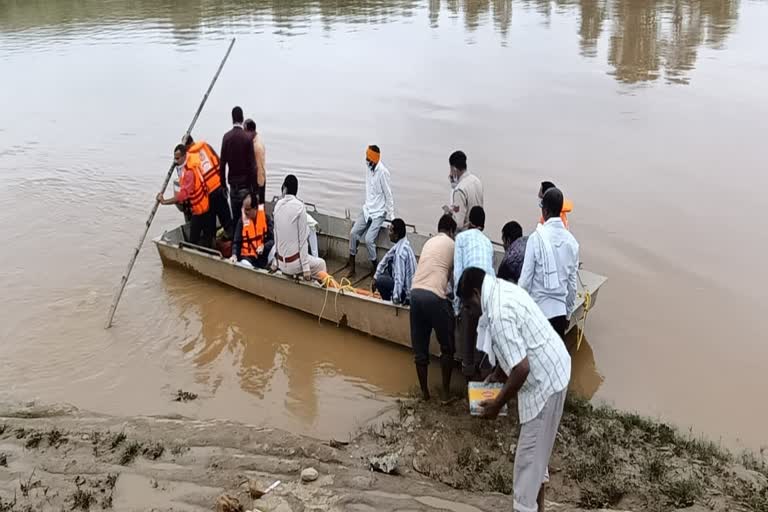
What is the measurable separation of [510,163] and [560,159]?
3.56 feet

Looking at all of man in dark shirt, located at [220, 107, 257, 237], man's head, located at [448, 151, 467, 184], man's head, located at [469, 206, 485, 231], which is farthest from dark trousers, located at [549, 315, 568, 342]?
man in dark shirt, located at [220, 107, 257, 237]

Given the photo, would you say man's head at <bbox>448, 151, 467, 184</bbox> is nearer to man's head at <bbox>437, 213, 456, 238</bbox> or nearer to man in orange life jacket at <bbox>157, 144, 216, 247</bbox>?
man's head at <bbox>437, 213, 456, 238</bbox>

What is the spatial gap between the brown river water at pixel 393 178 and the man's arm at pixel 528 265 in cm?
198

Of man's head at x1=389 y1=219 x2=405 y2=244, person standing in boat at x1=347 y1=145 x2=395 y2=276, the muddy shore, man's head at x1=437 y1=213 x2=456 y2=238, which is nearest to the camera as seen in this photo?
the muddy shore

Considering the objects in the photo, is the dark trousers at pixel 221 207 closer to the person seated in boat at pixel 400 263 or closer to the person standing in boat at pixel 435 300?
the person seated in boat at pixel 400 263

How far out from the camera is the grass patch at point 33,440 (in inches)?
232

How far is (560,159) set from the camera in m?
13.8

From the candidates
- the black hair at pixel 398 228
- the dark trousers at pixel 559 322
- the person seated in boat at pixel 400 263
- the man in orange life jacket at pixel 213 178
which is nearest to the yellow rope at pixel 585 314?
the dark trousers at pixel 559 322

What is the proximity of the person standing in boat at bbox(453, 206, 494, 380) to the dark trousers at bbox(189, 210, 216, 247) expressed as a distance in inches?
172

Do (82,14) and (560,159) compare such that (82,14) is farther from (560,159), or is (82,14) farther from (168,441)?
(168,441)

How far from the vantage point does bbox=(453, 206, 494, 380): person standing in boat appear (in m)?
5.97

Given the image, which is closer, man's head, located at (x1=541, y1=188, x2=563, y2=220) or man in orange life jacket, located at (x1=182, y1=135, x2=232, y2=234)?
man's head, located at (x1=541, y1=188, x2=563, y2=220)

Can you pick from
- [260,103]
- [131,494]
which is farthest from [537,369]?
[260,103]

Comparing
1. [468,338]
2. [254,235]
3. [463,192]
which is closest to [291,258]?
[254,235]
